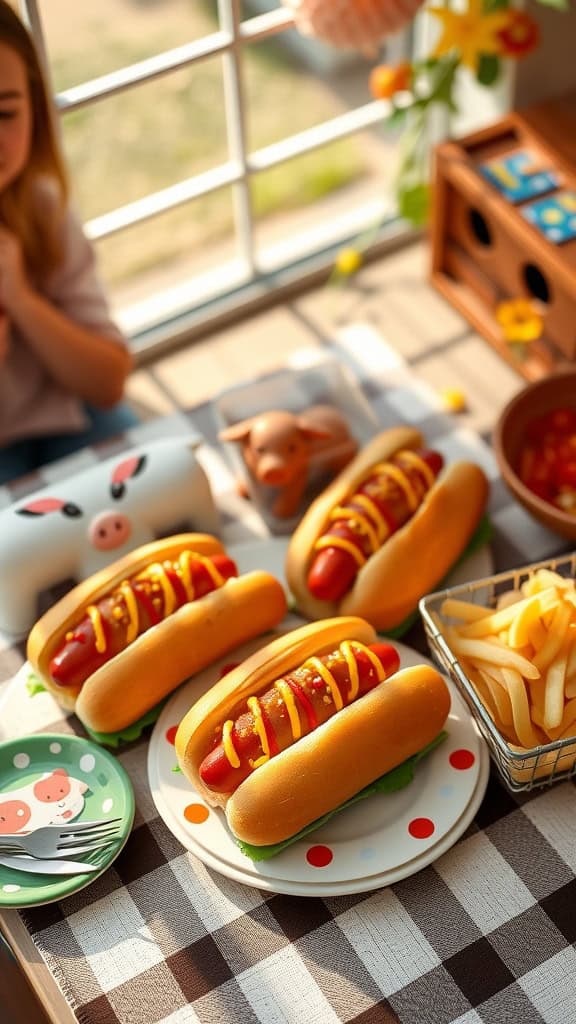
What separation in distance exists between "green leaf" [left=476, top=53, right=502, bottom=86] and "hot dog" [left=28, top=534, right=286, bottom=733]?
77cm

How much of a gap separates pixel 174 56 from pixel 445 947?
3.72 ft

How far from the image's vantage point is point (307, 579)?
1184mm

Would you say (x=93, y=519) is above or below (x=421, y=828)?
A: above

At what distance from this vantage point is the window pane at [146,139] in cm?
261

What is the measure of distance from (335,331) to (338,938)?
932 millimetres

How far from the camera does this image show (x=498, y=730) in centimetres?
104

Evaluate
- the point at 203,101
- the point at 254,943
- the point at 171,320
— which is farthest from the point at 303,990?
the point at 203,101

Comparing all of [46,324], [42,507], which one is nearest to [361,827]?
[42,507]

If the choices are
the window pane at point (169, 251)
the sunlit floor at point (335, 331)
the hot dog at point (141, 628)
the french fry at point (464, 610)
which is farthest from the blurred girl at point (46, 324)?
the window pane at point (169, 251)

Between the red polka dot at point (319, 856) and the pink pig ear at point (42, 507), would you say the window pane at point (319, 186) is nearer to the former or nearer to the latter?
the pink pig ear at point (42, 507)

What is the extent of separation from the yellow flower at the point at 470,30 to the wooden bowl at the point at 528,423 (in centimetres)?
44

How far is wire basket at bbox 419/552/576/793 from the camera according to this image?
1015 millimetres

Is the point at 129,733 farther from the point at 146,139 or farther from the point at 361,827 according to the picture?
the point at 146,139

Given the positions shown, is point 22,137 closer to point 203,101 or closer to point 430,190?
point 430,190
